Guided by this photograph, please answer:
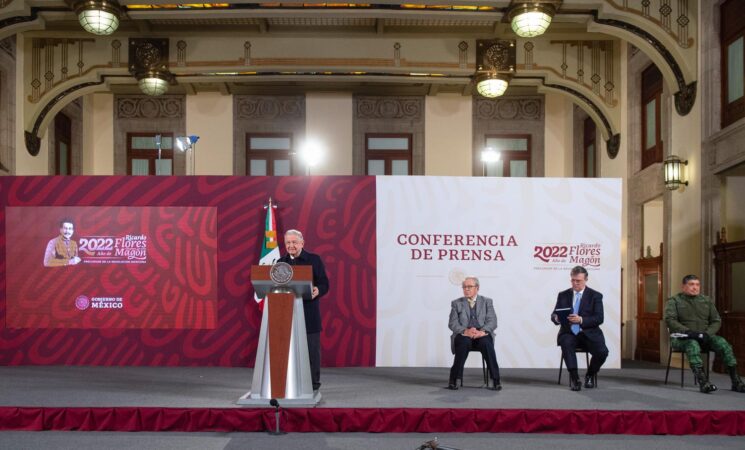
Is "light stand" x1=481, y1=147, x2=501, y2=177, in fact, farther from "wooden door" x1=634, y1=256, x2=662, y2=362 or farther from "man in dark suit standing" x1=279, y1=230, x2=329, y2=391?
"man in dark suit standing" x1=279, y1=230, x2=329, y2=391

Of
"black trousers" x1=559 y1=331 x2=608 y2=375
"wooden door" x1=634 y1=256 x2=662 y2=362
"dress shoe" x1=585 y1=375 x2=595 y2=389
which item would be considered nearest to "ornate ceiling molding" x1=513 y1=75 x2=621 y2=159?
"wooden door" x1=634 y1=256 x2=662 y2=362

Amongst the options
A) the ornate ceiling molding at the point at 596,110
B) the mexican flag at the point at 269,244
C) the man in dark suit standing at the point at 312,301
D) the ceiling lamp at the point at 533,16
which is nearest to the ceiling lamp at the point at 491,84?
the ornate ceiling molding at the point at 596,110

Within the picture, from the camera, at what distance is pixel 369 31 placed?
11.4 m

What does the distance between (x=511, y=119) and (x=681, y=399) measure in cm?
824

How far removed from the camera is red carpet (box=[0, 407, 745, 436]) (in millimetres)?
5254

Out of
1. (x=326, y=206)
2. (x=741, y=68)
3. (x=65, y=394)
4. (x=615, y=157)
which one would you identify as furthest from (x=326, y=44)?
(x=65, y=394)

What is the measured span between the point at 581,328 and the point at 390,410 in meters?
2.34

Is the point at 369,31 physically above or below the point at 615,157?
above

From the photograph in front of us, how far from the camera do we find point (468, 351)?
21.8ft

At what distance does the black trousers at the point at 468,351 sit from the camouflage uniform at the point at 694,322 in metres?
1.68

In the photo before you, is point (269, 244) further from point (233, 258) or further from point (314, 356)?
point (314, 356)

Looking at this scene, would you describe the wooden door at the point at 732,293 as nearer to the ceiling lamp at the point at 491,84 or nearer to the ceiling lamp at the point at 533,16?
the ceiling lamp at the point at 533,16

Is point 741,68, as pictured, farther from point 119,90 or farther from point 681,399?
point 119,90

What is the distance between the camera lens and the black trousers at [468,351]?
653 cm
